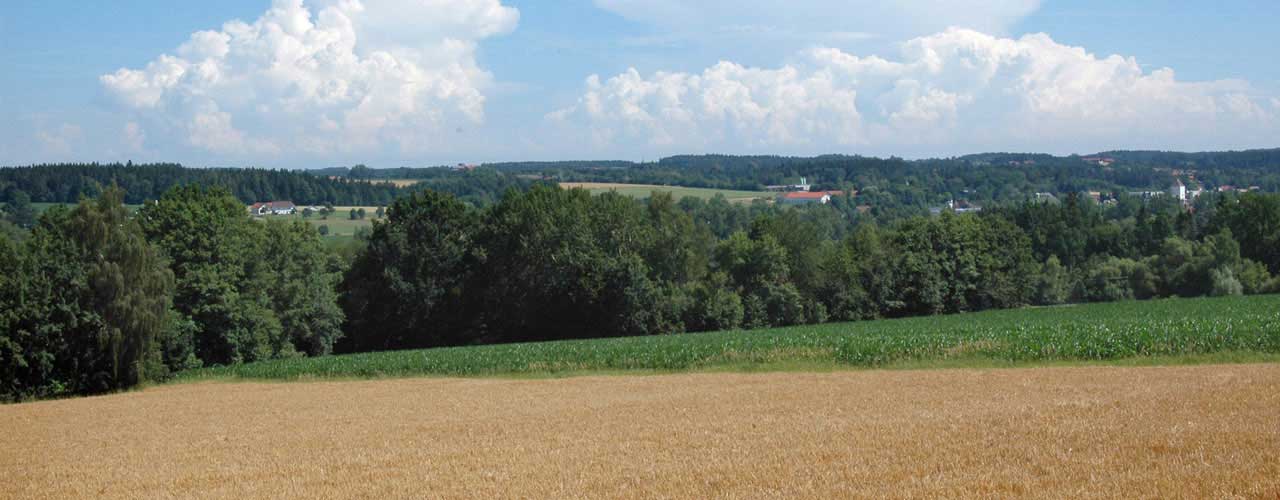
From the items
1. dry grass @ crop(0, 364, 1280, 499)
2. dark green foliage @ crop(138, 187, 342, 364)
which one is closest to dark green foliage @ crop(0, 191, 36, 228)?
dark green foliage @ crop(138, 187, 342, 364)

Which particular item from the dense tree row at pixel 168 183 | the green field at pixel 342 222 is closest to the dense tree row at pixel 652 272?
the dense tree row at pixel 168 183

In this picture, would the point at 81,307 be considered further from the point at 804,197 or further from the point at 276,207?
the point at 804,197

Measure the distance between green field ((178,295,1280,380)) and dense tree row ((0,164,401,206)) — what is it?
192 ft

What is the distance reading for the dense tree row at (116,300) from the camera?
39594mm

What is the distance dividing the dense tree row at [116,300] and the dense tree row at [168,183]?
1861 inches

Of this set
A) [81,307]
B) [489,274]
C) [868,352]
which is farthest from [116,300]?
[489,274]

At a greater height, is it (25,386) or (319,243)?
(319,243)

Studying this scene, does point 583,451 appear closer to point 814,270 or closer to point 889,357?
point 889,357

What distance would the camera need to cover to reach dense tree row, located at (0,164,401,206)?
112938 millimetres

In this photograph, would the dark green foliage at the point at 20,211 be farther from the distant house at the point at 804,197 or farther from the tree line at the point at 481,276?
the distant house at the point at 804,197

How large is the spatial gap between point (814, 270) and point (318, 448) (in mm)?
57813

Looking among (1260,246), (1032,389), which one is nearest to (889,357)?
(1032,389)

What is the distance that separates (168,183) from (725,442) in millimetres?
116176

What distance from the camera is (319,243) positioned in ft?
200
